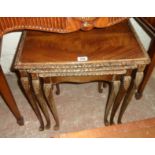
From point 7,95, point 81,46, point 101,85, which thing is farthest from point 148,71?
point 7,95

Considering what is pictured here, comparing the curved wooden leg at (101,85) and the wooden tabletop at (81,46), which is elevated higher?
the wooden tabletop at (81,46)

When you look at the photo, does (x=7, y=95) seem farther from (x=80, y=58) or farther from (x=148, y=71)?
(x=148, y=71)

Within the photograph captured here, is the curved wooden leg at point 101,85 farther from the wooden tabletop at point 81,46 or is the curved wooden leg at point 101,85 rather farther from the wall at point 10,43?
the wooden tabletop at point 81,46

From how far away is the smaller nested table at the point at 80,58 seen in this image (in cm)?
73

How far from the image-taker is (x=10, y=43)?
1.28 metres

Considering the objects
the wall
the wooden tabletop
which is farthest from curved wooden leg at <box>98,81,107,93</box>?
the wooden tabletop

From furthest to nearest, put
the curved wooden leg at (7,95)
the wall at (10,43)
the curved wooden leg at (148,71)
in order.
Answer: the wall at (10,43), the curved wooden leg at (148,71), the curved wooden leg at (7,95)

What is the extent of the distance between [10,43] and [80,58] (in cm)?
71

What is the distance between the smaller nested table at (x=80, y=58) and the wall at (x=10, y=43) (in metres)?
0.41

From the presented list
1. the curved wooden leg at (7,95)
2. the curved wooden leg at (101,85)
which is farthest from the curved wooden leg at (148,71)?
the curved wooden leg at (7,95)

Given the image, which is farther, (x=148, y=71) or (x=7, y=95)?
(x=148, y=71)

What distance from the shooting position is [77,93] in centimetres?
134
